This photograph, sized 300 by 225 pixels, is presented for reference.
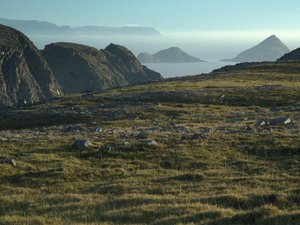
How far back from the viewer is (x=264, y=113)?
46.8 meters

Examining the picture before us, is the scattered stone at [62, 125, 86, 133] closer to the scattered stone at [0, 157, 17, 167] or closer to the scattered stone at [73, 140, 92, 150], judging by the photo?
the scattered stone at [73, 140, 92, 150]

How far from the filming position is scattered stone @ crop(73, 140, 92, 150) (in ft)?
88.8

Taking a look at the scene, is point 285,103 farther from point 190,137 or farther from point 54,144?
point 54,144

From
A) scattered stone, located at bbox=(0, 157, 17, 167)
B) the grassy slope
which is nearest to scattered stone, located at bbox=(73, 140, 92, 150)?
the grassy slope

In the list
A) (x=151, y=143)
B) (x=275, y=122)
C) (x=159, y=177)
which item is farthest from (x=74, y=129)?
(x=159, y=177)

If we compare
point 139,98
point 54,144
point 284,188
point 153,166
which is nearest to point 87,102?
point 139,98

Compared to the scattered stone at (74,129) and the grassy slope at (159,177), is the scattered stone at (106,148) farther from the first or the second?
the scattered stone at (74,129)

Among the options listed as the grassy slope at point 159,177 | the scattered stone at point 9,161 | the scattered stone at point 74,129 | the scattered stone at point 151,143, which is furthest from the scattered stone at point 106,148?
the scattered stone at point 74,129

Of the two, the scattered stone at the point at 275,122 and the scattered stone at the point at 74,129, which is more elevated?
the scattered stone at the point at 275,122

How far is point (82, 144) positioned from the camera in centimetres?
2727

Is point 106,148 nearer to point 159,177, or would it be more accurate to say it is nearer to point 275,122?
point 159,177

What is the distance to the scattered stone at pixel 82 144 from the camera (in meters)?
27.1

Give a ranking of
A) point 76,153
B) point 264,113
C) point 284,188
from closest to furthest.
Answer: point 284,188, point 76,153, point 264,113

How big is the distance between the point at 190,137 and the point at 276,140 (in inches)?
212
